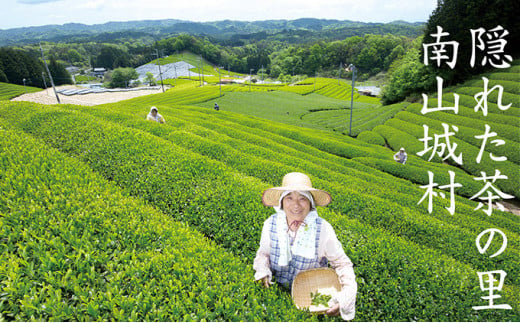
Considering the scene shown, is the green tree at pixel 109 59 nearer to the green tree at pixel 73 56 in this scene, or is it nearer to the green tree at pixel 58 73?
the green tree at pixel 73 56

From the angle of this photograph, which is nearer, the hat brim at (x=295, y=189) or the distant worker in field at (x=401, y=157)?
the hat brim at (x=295, y=189)

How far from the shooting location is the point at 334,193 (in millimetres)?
8789

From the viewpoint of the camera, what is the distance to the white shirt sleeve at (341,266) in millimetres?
3350

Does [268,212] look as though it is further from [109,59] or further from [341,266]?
[109,59]

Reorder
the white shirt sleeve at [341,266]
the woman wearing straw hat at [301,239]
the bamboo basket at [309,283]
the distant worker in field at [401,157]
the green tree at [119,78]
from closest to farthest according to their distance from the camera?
the white shirt sleeve at [341,266] < the woman wearing straw hat at [301,239] < the bamboo basket at [309,283] < the distant worker in field at [401,157] < the green tree at [119,78]

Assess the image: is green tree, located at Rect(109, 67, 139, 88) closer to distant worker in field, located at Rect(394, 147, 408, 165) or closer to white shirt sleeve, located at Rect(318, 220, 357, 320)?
distant worker in field, located at Rect(394, 147, 408, 165)

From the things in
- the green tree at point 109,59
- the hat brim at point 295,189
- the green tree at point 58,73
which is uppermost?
the green tree at point 109,59

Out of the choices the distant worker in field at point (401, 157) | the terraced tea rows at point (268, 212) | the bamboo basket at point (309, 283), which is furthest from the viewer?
the distant worker in field at point (401, 157)

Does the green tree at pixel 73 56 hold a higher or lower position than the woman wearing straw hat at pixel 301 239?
higher

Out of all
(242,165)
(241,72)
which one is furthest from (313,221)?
(241,72)

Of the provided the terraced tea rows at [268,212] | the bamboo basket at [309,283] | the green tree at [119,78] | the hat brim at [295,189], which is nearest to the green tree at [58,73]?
the green tree at [119,78]

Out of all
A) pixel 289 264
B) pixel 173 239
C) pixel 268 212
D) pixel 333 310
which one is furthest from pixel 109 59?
pixel 333 310

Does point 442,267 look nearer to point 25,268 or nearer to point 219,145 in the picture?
point 25,268

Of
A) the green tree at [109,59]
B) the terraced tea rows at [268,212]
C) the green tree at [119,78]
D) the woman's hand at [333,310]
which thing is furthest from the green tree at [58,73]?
the woman's hand at [333,310]
